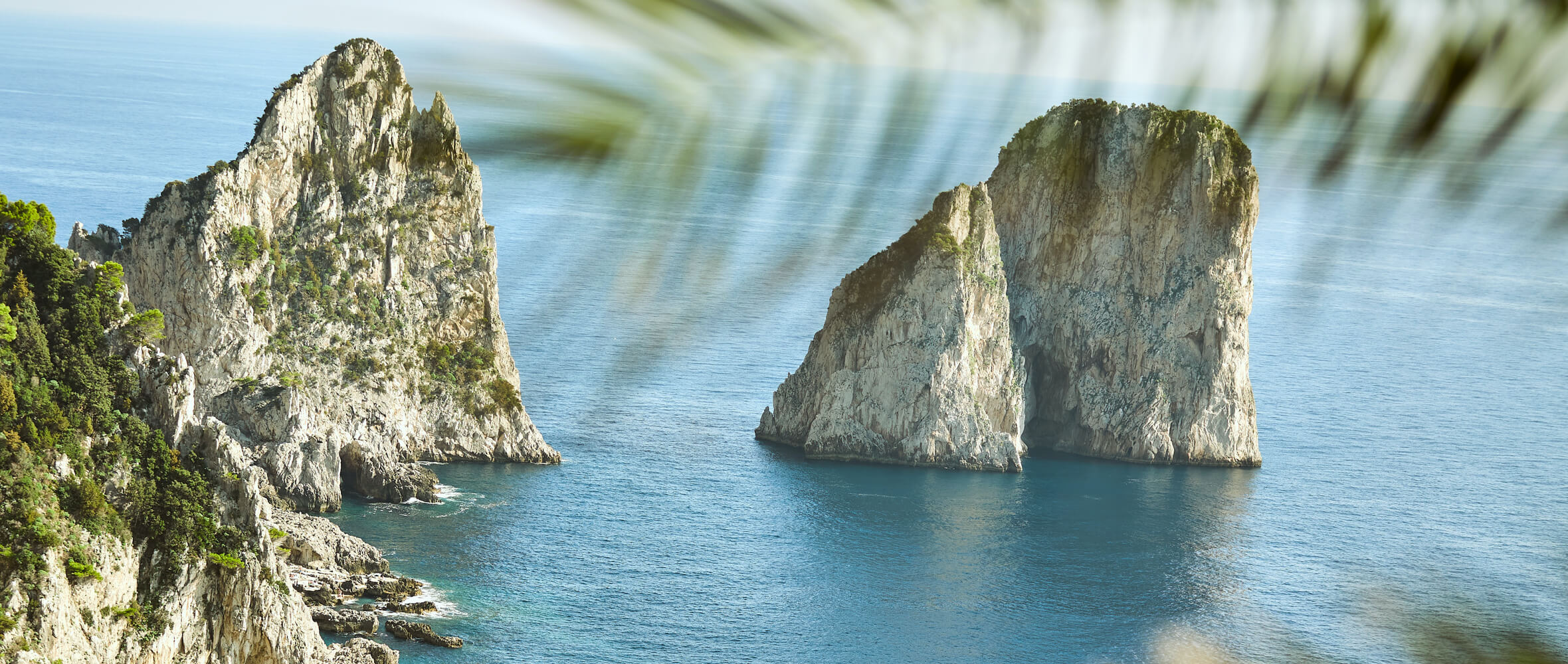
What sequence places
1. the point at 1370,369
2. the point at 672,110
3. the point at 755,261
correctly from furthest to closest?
the point at 1370,369 → the point at 755,261 → the point at 672,110

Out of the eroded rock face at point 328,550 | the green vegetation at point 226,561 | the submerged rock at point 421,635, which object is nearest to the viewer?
the green vegetation at point 226,561

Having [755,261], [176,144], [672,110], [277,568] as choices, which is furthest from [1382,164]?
[176,144]

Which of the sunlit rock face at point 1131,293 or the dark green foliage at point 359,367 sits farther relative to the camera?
the sunlit rock face at point 1131,293

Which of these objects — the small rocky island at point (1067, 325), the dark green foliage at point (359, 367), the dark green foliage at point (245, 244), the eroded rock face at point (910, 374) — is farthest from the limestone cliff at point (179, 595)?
the small rocky island at point (1067, 325)

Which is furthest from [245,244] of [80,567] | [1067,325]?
[1067,325]

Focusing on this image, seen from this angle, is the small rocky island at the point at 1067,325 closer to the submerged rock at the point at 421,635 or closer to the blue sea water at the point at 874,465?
the blue sea water at the point at 874,465

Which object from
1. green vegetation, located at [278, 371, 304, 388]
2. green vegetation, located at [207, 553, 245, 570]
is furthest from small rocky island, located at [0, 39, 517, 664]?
green vegetation, located at [278, 371, 304, 388]

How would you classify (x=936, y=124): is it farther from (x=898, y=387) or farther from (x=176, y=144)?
(x=176, y=144)
